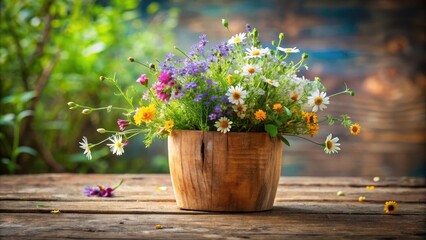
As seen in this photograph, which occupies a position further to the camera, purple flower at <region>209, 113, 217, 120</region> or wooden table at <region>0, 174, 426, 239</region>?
purple flower at <region>209, 113, 217, 120</region>

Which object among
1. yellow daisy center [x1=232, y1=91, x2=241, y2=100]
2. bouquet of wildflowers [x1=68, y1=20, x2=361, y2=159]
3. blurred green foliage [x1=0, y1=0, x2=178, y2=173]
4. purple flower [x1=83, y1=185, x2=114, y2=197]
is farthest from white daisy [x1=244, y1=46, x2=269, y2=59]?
blurred green foliage [x1=0, y1=0, x2=178, y2=173]

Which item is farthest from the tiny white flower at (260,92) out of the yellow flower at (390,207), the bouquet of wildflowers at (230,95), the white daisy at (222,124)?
the yellow flower at (390,207)

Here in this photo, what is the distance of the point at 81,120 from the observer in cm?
365

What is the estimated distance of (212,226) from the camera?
1482mm

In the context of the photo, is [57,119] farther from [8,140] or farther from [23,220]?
[23,220]

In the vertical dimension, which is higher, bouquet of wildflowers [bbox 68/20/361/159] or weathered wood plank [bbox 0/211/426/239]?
bouquet of wildflowers [bbox 68/20/361/159]

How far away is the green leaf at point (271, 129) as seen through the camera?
1609mm

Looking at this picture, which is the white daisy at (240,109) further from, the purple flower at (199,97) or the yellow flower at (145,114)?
the yellow flower at (145,114)

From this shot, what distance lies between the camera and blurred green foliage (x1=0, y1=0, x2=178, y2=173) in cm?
328

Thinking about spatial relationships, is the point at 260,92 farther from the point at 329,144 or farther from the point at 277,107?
the point at 329,144

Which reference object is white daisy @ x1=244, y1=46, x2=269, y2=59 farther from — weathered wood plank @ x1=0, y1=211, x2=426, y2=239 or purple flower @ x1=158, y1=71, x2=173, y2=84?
weathered wood plank @ x1=0, y1=211, x2=426, y2=239

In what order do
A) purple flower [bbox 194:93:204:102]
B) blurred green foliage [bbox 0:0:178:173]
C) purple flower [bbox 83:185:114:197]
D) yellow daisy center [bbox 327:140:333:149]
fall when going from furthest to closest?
blurred green foliage [bbox 0:0:178:173]
purple flower [bbox 83:185:114:197]
yellow daisy center [bbox 327:140:333:149]
purple flower [bbox 194:93:204:102]

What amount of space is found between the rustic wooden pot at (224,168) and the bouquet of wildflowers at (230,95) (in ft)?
0.12

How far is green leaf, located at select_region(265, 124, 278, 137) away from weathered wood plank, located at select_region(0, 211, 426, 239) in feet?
0.71
